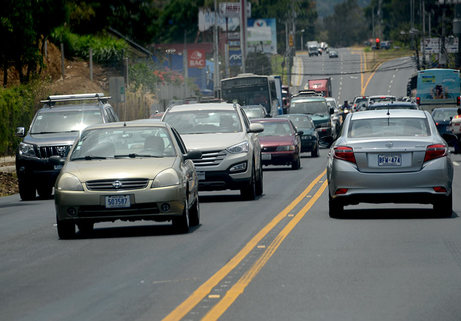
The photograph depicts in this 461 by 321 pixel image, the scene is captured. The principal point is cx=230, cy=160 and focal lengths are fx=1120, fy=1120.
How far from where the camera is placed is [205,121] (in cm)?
2247

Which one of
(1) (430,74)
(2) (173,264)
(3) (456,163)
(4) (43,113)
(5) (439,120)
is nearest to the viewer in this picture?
(2) (173,264)

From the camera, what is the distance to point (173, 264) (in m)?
11.8

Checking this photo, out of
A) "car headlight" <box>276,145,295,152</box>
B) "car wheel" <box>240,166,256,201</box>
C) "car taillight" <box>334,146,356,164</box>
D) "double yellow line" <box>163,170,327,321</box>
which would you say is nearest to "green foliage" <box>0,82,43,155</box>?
"car headlight" <box>276,145,295,152</box>

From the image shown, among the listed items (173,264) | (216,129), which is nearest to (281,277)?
(173,264)

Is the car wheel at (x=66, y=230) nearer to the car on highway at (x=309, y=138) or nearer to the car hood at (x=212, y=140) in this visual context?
the car hood at (x=212, y=140)

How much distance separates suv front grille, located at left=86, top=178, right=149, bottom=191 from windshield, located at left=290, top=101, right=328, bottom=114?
122 feet

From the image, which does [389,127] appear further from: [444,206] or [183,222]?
[183,222]

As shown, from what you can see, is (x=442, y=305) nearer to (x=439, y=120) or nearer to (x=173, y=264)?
(x=173, y=264)

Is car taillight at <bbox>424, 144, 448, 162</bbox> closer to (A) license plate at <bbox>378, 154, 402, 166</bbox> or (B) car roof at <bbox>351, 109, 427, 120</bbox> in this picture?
(A) license plate at <bbox>378, 154, 402, 166</bbox>

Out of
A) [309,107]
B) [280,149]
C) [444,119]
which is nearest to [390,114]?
[280,149]

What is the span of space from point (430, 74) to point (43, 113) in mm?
41174

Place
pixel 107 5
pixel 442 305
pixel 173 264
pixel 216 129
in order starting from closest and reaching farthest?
pixel 442 305
pixel 173 264
pixel 216 129
pixel 107 5

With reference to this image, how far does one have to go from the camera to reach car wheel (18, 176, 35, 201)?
24.1m

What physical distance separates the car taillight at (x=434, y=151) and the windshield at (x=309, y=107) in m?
34.8
